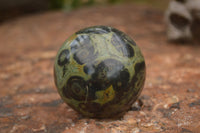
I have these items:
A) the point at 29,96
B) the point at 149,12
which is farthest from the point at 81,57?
the point at 149,12

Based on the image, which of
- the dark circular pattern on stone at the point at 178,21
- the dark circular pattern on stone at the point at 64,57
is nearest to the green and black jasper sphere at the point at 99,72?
the dark circular pattern on stone at the point at 64,57

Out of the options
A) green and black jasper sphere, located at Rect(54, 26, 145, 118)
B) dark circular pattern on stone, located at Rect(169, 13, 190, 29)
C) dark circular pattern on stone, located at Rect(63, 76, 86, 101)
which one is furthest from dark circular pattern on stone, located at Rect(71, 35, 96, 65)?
dark circular pattern on stone, located at Rect(169, 13, 190, 29)

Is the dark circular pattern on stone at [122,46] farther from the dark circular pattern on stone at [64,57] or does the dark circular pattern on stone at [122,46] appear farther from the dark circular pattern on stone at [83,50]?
the dark circular pattern on stone at [64,57]

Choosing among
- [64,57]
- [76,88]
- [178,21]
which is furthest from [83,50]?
[178,21]

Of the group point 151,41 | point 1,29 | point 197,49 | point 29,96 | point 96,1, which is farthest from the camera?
point 96,1

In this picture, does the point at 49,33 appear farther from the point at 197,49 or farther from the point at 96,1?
the point at 96,1

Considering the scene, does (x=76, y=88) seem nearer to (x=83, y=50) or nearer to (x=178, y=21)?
(x=83, y=50)
